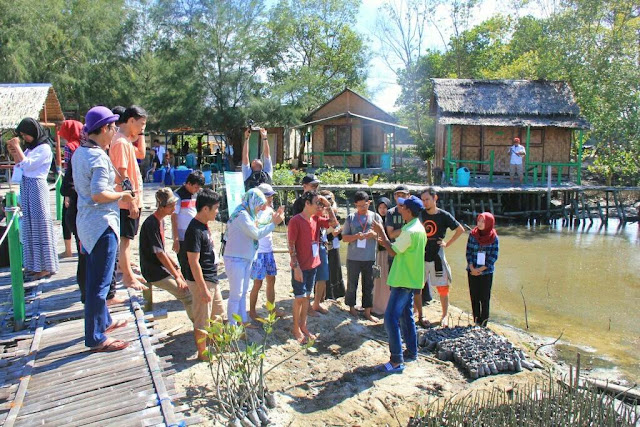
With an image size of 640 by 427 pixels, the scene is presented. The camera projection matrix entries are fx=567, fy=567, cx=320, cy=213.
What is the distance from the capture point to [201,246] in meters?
5.16

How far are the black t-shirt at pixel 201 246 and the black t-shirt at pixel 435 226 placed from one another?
3026 millimetres

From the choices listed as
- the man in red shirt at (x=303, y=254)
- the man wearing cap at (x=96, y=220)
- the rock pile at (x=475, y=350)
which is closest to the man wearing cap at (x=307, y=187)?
the man in red shirt at (x=303, y=254)

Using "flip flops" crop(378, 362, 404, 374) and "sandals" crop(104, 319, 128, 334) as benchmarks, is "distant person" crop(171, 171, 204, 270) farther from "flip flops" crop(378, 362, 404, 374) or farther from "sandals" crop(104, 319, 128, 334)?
"flip flops" crop(378, 362, 404, 374)

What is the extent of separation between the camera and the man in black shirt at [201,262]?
4.96 metres

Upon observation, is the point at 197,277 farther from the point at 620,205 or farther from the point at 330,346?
the point at 620,205

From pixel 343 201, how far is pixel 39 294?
16306 mm

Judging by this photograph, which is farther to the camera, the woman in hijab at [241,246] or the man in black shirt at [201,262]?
the woman in hijab at [241,246]

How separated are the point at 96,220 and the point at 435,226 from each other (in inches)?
170

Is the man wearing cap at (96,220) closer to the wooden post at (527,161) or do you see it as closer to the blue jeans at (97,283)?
the blue jeans at (97,283)

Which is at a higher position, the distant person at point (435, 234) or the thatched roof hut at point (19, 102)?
the thatched roof hut at point (19, 102)

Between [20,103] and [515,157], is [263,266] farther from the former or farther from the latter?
[515,157]

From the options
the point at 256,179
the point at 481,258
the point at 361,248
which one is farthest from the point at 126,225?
the point at 481,258

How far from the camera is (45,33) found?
2594cm

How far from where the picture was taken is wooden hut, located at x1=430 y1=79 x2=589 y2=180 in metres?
22.4
